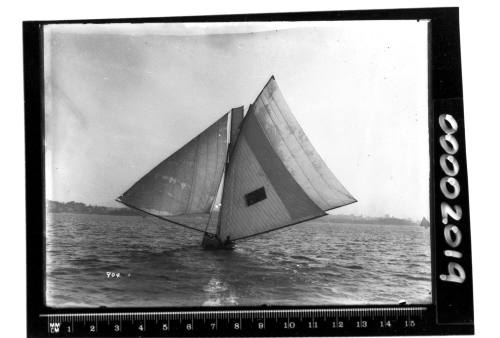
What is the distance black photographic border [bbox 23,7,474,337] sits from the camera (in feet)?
11.3

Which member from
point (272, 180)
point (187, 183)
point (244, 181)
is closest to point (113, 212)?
point (187, 183)

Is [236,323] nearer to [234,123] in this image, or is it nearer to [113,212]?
[113,212]

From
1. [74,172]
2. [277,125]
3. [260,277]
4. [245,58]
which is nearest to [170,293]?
[260,277]

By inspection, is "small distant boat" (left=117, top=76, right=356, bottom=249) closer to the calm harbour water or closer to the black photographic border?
the calm harbour water

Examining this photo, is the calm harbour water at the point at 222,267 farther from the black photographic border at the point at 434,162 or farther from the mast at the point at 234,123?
the mast at the point at 234,123

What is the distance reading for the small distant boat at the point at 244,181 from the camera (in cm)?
365

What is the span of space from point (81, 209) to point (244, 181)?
154cm

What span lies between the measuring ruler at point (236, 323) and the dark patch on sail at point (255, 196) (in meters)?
1.07

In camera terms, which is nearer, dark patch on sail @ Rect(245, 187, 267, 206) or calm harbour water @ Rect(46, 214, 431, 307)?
calm harbour water @ Rect(46, 214, 431, 307)

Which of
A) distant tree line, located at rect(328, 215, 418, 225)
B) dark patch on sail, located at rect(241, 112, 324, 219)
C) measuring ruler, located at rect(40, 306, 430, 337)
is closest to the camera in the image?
measuring ruler, located at rect(40, 306, 430, 337)

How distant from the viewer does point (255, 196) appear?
3.99 meters

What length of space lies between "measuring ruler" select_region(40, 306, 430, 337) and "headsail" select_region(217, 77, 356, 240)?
777mm

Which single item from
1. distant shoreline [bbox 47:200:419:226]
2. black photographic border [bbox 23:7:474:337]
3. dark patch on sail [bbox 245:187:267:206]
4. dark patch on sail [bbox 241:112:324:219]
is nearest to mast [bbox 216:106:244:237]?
dark patch on sail [bbox 241:112:324:219]

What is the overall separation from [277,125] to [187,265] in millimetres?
1572
